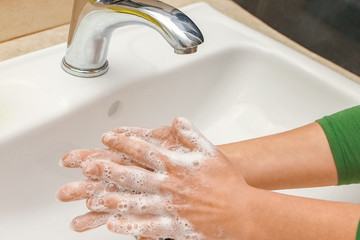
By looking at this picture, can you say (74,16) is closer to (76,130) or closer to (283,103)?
(76,130)

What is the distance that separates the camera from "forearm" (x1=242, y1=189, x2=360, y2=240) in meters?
0.46

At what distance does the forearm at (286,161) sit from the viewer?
0.57 m

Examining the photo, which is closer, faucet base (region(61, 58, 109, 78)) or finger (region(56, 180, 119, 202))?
finger (region(56, 180, 119, 202))

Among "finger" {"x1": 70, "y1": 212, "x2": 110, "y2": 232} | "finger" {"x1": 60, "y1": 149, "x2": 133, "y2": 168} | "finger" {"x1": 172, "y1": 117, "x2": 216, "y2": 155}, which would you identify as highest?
"finger" {"x1": 172, "y1": 117, "x2": 216, "y2": 155}

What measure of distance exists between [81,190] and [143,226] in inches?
3.0

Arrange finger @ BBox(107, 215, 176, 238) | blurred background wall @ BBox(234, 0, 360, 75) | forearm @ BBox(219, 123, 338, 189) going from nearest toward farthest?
finger @ BBox(107, 215, 176, 238), forearm @ BBox(219, 123, 338, 189), blurred background wall @ BBox(234, 0, 360, 75)

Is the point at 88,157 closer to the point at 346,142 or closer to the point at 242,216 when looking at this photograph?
the point at 242,216

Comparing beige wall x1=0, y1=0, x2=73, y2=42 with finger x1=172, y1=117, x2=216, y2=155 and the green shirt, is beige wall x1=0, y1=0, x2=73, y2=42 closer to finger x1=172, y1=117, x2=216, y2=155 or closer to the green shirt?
finger x1=172, y1=117, x2=216, y2=155

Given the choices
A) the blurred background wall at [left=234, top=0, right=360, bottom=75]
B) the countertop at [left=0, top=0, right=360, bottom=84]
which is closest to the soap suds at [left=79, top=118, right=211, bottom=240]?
the countertop at [left=0, top=0, right=360, bottom=84]

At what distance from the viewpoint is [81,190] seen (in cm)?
46

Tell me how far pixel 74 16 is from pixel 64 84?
0.28ft

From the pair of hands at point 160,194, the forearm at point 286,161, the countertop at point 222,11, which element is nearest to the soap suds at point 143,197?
the pair of hands at point 160,194

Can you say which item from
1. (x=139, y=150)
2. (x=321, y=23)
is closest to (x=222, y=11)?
(x=321, y=23)

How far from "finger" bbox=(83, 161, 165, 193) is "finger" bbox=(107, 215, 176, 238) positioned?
0.03 metres
